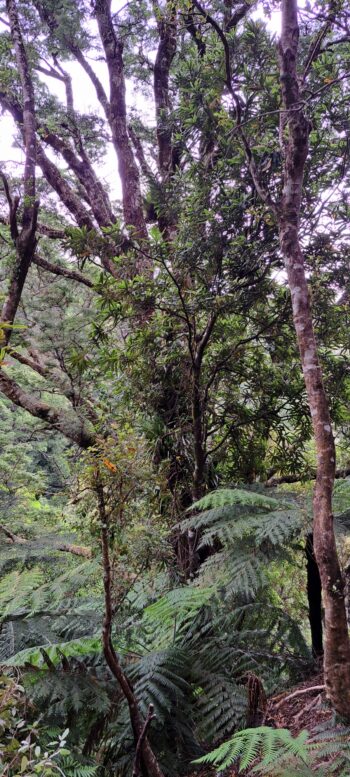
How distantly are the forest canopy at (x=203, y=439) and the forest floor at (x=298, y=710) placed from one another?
0.02m

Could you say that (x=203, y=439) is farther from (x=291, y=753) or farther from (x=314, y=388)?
(x=291, y=753)

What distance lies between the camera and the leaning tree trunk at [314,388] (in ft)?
4.45

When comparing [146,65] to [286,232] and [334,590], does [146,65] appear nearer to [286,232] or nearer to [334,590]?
[286,232]

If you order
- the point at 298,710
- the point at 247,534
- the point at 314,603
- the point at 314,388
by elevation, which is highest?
the point at 314,388

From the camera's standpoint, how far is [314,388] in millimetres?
1598

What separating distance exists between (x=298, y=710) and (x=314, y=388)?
1096 mm

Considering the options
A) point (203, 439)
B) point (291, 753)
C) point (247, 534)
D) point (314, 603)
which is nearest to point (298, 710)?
point (291, 753)

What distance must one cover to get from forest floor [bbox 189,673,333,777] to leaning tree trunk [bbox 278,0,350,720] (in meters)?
0.12

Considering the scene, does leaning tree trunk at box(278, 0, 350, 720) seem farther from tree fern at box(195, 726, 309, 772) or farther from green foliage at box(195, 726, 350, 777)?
tree fern at box(195, 726, 309, 772)

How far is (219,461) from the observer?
350 cm

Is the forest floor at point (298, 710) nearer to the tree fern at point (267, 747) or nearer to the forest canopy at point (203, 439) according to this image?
the forest canopy at point (203, 439)

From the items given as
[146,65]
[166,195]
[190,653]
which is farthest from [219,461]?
[146,65]

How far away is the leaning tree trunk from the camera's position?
1355 millimetres

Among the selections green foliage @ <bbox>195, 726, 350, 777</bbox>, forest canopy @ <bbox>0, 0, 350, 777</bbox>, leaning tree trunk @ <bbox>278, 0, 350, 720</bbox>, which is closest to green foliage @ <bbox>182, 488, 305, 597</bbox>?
forest canopy @ <bbox>0, 0, 350, 777</bbox>
